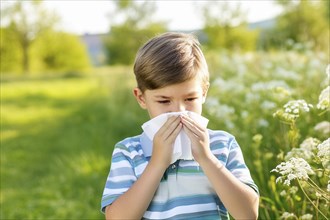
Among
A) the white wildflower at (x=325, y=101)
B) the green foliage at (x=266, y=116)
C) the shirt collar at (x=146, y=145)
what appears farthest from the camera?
the green foliage at (x=266, y=116)

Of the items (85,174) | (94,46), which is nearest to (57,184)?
(85,174)

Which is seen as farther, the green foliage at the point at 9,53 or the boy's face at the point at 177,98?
the green foliage at the point at 9,53

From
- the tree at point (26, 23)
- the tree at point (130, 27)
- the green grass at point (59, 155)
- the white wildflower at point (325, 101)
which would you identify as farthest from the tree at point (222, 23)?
the white wildflower at point (325, 101)

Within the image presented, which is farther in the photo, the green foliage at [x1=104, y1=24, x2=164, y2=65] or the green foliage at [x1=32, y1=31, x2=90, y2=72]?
the green foliage at [x1=32, y1=31, x2=90, y2=72]

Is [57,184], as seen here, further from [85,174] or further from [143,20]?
[143,20]

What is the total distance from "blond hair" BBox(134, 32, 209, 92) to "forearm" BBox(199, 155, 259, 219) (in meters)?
0.32

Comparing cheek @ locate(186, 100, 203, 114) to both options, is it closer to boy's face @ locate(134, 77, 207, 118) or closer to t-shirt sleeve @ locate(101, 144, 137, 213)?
boy's face @ locate(134, 77, 207, 118)

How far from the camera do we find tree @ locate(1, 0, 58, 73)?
40.6 metres

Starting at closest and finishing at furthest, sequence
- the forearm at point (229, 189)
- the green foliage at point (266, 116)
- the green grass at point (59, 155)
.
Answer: the forearm at point (229, 189)
the green foliage at point (266, 116)
the green grass at point (59, 155)

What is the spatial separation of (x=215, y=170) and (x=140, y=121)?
5982mm

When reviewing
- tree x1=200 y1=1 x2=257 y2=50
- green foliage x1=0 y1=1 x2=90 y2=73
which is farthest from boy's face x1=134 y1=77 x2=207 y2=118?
green foliage x1=0 y1=1 x2=90 y2=73

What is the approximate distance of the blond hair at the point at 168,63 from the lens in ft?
7.00

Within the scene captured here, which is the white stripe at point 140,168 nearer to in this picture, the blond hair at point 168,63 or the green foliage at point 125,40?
the blond hair at point 168,63

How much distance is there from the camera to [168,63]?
7.09 feet
